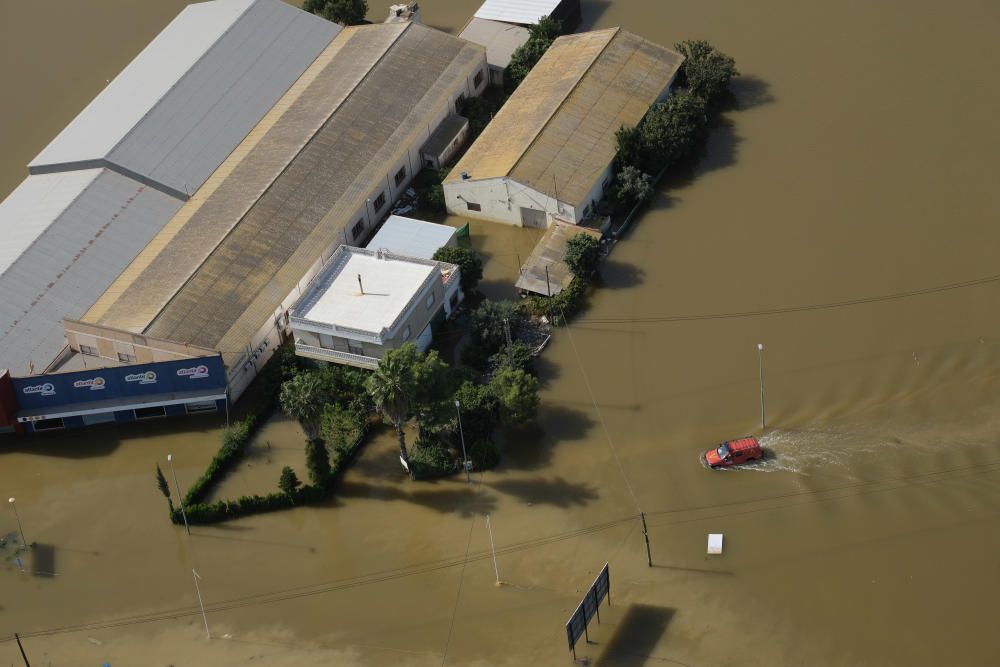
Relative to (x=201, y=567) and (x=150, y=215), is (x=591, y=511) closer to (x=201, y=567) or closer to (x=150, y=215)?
(x=201, y=567)

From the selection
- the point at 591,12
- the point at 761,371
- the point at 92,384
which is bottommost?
the point at 92,384

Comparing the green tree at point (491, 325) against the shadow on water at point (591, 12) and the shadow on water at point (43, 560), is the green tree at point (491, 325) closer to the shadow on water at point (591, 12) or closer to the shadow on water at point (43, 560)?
the shadow on water at point (43, 560)

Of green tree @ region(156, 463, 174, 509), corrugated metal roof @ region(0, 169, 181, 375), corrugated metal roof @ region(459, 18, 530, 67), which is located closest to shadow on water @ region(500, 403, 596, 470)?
green tree @ region(156, 463, 174, 509)

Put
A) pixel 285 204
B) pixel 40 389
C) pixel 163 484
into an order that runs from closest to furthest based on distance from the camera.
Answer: pixel 163 484, pixel 40 389, pixel 285 204

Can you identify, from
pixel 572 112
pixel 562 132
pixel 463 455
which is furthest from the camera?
pixel 572 112

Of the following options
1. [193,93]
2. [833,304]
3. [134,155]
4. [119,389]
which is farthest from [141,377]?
[833,304]

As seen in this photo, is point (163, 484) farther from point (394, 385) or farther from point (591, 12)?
point (591, 12)
